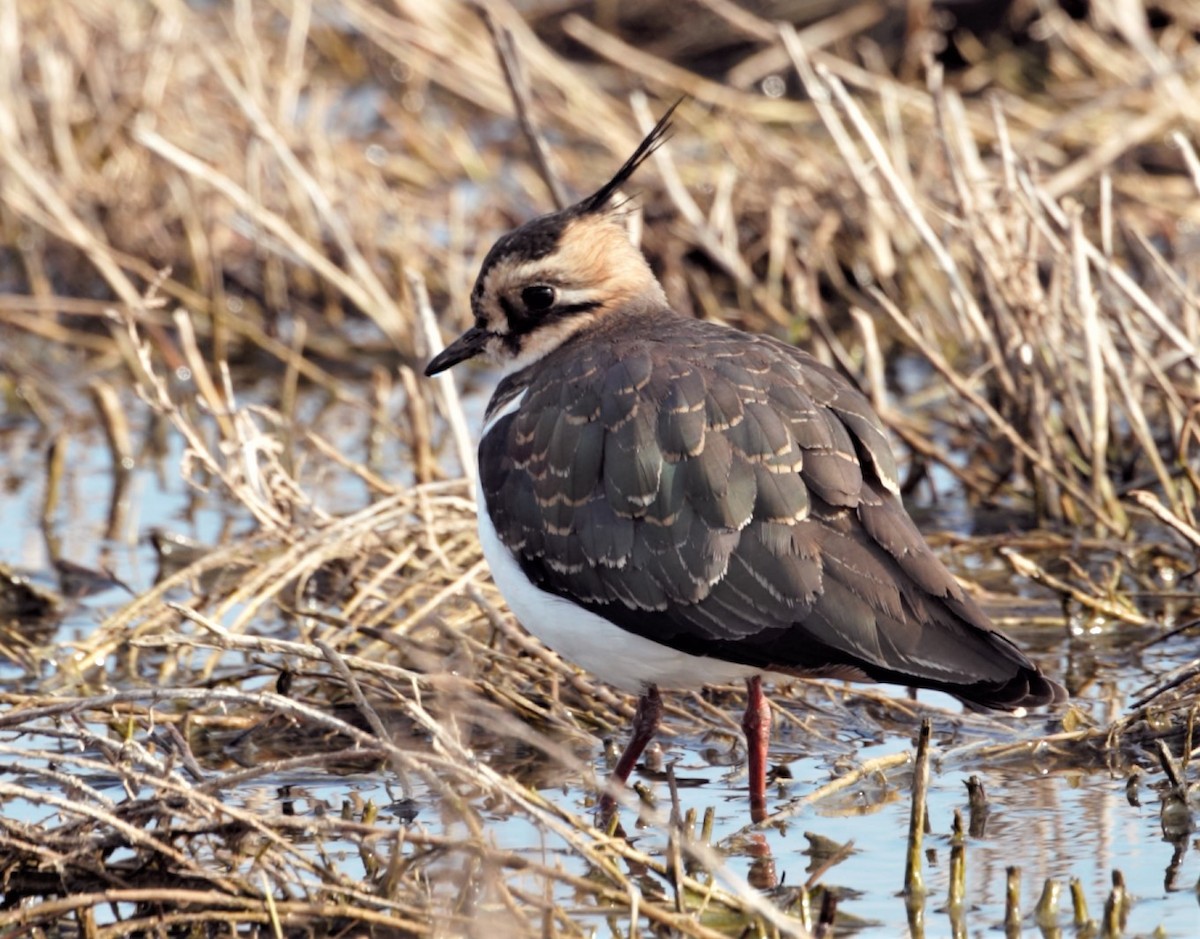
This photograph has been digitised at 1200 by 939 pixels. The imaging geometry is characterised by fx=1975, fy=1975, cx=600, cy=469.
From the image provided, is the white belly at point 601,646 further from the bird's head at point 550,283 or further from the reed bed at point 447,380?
the bird's head at point 550,283

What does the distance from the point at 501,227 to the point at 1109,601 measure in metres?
4.72

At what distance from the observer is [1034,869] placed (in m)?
4.39

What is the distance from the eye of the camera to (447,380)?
21.3 ft

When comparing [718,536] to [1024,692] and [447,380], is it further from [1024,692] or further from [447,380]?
[447,380]

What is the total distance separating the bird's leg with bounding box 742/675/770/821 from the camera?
16.1ft

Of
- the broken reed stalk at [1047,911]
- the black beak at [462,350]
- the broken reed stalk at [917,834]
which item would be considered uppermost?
the black beak at [462,350]

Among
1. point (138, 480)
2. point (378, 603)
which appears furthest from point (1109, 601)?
point (138, 480)

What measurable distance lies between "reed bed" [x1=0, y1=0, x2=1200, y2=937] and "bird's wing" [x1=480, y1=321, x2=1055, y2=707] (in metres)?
0.38

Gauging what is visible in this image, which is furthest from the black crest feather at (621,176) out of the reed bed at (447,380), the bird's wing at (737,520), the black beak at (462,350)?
the reed bed at (447,380)

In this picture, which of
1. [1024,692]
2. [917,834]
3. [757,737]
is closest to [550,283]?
[757,737]

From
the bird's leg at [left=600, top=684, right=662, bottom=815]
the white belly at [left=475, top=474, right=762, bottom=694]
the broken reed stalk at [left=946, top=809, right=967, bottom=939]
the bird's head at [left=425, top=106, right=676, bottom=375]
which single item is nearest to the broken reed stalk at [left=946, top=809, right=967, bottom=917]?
the broken reed stalk at [left=946, top=809, right=967, bottom=939]

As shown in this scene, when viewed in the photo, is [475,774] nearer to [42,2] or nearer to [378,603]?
[378,603]

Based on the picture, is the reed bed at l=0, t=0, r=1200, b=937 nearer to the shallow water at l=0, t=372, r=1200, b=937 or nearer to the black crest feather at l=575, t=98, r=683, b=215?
the shallow water at l=0, t=372, r=1200, b=937

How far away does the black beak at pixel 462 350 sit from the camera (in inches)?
227
